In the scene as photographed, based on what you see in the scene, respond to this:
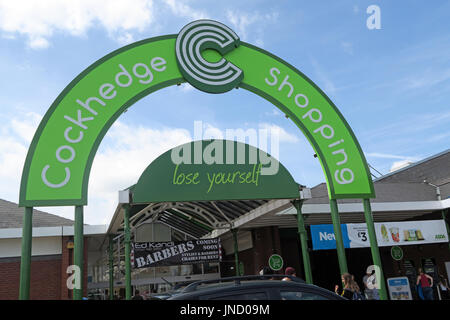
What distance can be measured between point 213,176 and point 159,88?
2530 mm

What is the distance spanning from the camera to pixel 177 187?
9.65 metres

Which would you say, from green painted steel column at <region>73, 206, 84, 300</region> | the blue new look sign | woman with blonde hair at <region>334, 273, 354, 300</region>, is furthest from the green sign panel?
woman with blonde hair at <region>334, 273, 354, 300</region>

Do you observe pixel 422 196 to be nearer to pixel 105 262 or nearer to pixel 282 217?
pixel 282 217

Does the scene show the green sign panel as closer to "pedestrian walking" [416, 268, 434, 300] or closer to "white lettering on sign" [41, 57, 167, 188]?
"white lettering on sign" [41, 57, 167, 188]

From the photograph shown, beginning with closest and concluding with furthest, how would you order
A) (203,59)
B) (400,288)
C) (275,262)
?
1. (203,59)
2. (400,288)
3. (275,262)

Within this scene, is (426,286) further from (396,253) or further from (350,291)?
(350,291)

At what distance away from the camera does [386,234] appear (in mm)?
13711

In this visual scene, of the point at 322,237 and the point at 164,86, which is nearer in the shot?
the point at 164,86

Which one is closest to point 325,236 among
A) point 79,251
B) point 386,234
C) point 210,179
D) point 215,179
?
point 386,234

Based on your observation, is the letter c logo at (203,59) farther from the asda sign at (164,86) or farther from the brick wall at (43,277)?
the brick wall at (43,277)

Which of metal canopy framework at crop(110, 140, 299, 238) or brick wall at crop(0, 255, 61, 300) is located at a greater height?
metal canopy framework at crop(110, 140, 299, 238)

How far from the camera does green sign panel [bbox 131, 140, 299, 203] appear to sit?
378 inches

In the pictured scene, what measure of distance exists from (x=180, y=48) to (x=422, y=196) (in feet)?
57.0

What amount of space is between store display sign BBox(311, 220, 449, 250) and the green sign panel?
1851 millimetres
